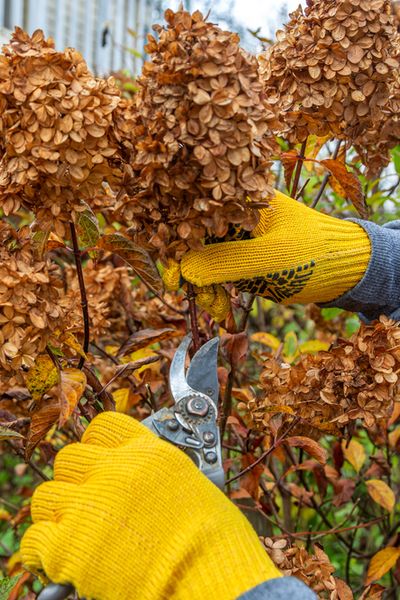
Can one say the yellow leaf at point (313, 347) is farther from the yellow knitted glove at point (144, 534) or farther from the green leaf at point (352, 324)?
the yellow knitted glove at point (144, 534)

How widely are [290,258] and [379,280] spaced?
225 millimetres

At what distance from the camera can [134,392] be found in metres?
1.64

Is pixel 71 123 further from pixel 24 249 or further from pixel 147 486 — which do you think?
pixel 147 486

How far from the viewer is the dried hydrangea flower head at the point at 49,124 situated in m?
0.99

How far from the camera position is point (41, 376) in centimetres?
116

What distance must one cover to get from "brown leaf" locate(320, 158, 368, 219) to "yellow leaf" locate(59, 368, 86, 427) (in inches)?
25.2

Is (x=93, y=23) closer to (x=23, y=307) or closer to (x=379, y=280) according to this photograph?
(x=379, y=280)

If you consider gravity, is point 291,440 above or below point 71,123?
below

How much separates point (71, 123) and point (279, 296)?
1.65 feet

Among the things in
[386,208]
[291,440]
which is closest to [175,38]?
[291,440]

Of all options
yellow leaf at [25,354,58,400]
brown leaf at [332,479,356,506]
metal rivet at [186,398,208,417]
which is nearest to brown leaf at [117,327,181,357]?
yellow leaf at [25,354,58,400]

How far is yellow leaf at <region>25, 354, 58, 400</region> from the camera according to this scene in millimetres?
1156

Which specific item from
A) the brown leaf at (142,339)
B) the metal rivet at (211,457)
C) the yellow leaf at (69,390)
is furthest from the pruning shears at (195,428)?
the brown leaf at (142,339)

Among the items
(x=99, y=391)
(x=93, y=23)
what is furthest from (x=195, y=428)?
(x=93, y=23)
